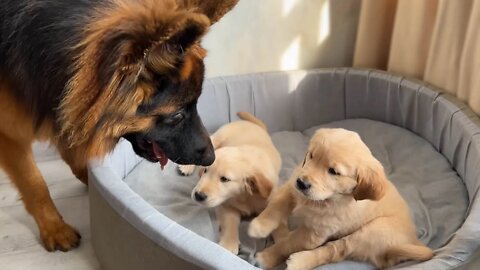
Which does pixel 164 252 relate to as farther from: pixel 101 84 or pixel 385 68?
pixel 385 68

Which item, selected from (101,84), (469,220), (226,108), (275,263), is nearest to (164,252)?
(275,263)

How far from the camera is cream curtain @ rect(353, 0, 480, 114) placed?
2.25m

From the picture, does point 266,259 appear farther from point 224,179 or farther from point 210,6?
point 210,6

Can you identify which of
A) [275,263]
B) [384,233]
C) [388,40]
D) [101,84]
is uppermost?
[101,84]

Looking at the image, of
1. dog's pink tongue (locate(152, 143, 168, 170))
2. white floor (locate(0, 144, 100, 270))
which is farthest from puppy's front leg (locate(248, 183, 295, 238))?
white floor (locate(0, 144, 100, 270))

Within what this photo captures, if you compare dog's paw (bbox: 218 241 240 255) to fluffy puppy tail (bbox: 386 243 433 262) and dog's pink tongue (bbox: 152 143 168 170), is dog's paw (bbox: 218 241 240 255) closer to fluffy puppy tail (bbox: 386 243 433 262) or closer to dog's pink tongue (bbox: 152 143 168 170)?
dog's pink tongue (bbox: 152 143 168 170)

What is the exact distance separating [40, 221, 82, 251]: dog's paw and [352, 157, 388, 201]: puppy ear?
3.54ft

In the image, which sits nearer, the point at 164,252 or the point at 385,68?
the point at 164,252

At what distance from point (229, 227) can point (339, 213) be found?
15.2 inches

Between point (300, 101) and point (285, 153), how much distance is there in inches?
13.4

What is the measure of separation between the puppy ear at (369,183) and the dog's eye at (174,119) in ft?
1.75

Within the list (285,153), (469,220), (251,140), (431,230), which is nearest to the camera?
(469,220)

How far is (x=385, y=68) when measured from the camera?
2840 mm

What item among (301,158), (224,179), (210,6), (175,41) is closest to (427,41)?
(301,158)
